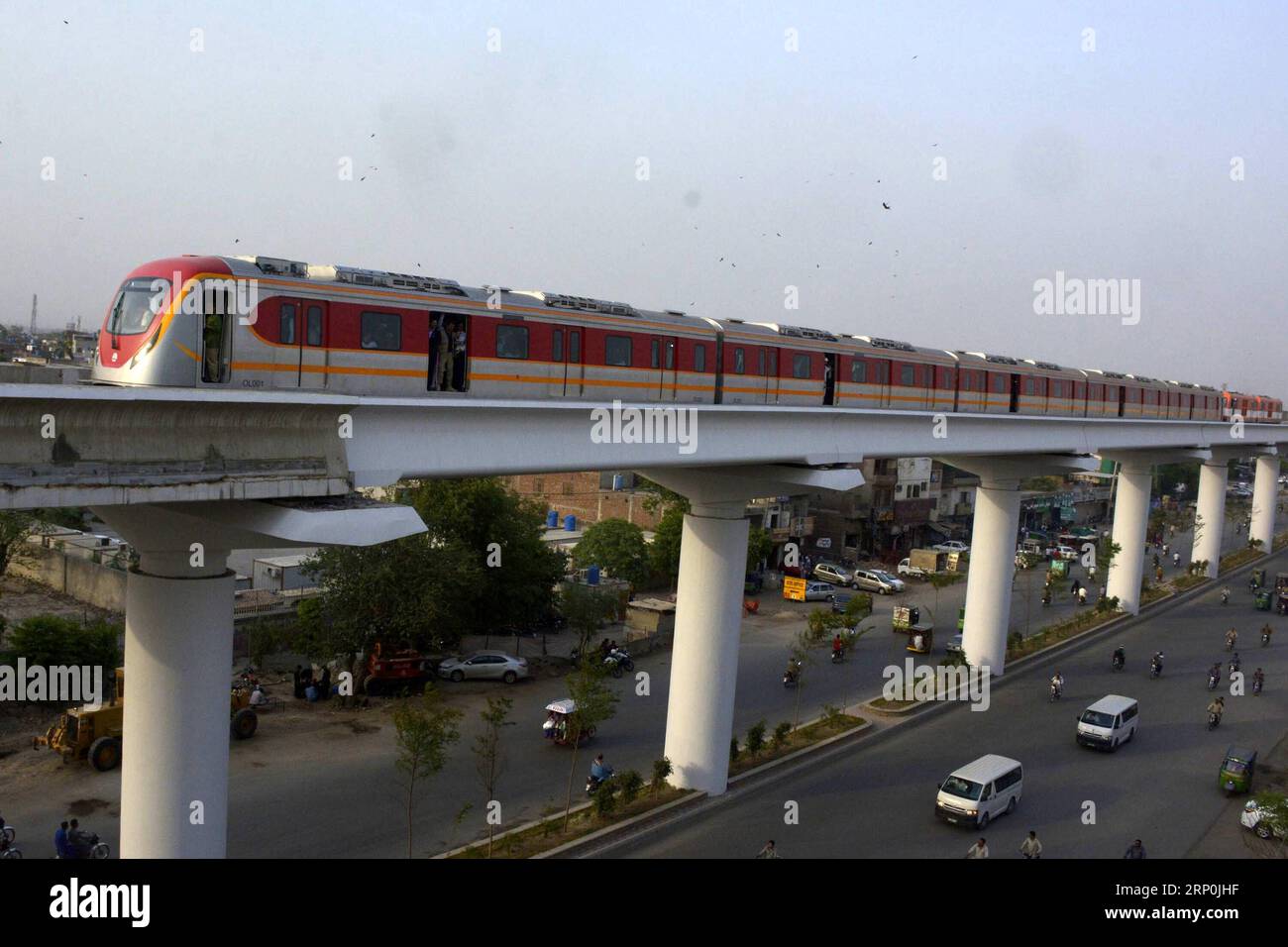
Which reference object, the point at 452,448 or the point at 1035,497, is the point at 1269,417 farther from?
the point at 452,448

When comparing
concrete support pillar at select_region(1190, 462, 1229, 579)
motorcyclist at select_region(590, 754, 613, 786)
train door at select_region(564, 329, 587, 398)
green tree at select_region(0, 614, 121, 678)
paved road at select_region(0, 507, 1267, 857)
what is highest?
train door at select_region(564, 329, 587, 398)

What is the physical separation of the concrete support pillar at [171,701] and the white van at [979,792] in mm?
13237

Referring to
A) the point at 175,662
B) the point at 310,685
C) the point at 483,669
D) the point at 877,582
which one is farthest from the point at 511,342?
the point at 877,582

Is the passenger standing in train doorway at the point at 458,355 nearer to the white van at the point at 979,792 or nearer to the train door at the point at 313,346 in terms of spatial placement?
the train door at the point at 313,346

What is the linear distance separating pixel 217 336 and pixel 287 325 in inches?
32.2

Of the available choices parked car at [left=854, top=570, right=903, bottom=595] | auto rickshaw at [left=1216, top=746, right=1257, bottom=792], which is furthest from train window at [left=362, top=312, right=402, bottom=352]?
parked car at [left=854, top=570, right=903, bottom=595]

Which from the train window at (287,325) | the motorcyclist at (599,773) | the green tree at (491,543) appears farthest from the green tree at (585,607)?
the train window at (287,325)

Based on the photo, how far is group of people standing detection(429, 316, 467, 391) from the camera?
545 inches

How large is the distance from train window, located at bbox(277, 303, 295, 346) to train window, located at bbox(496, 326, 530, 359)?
123 inches

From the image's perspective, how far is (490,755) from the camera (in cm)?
1727

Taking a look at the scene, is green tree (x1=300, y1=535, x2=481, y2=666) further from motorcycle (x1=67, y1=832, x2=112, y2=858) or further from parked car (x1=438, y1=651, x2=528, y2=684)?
motorcycle (x1=67, y1=832, x2=112, y2=858)

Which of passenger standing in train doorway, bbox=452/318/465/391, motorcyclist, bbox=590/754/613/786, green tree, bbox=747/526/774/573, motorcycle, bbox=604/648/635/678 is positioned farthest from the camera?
green tree, bbox=747/526/774/573

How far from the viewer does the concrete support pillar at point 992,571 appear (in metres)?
31.0

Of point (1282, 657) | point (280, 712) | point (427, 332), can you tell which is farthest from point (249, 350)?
point (1282, 657)
